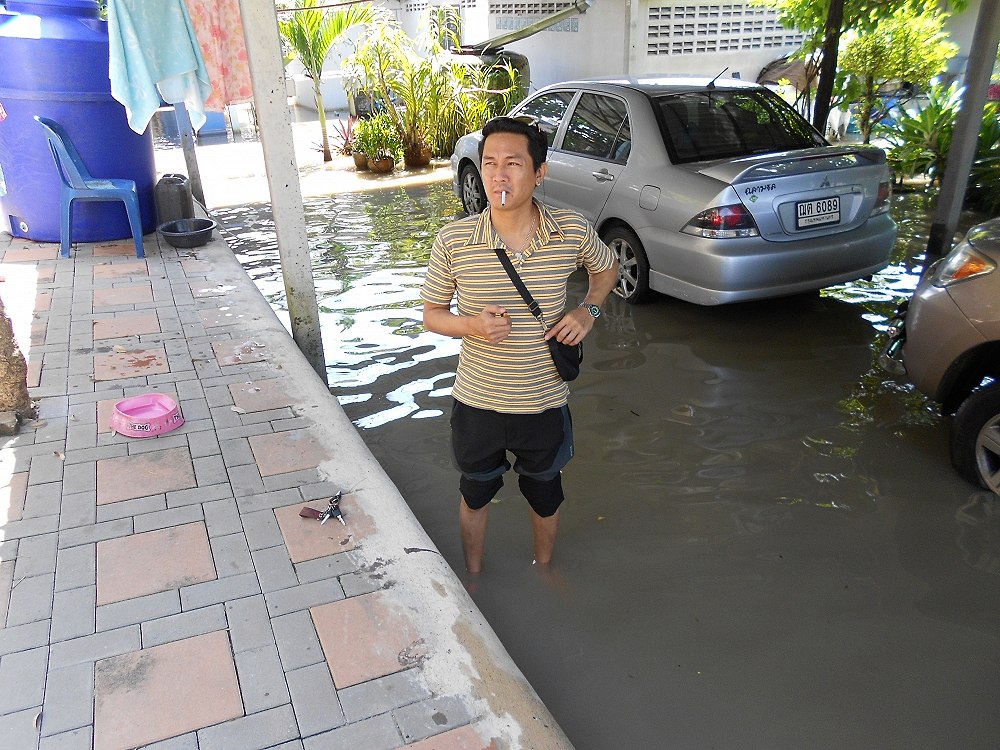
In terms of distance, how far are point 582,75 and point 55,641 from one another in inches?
555

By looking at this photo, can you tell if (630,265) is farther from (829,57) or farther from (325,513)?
(829,57)

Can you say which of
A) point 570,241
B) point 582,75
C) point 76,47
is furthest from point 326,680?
point 582,75

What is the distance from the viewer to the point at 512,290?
8.52 feet

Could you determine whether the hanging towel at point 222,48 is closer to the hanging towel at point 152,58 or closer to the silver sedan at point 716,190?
the hanging towel at point 152,58

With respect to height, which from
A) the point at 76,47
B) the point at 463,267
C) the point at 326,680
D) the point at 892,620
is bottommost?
the point at 892,620

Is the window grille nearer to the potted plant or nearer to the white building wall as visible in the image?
the white building wall

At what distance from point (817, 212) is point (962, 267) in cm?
165

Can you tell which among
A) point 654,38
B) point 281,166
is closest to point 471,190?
point 281,166

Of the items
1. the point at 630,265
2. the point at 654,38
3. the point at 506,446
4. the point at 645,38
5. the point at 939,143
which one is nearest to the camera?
the point at 506,446

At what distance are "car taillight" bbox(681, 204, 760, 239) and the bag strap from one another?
297 cm

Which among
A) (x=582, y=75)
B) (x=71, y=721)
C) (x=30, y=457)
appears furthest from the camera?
(x=582, y=75)

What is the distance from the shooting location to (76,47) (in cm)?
636

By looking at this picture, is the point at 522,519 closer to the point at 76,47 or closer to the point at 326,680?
the point at 326,680

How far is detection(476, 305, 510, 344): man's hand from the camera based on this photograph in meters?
2.46
